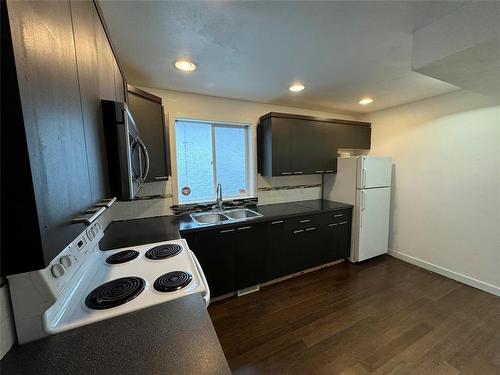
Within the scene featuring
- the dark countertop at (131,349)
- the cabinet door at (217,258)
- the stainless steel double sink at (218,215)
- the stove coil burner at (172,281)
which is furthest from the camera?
the stainless steel double sink at (218,215)

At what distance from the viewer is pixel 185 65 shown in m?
1.74

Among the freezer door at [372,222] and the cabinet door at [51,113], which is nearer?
the cabinet door at [51,113]

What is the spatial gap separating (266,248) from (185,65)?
6.51 ft

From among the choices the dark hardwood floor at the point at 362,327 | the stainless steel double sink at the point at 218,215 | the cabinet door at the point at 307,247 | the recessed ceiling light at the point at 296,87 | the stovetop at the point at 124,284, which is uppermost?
the recessed ceiling light at the point at 296,87

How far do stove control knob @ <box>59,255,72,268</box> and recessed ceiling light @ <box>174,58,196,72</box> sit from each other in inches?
62.2

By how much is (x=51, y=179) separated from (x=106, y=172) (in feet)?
1.56

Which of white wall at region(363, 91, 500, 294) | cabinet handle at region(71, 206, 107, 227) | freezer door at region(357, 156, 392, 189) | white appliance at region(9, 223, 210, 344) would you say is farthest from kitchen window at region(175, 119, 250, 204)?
white wall at region(363, 91, 500, 294)

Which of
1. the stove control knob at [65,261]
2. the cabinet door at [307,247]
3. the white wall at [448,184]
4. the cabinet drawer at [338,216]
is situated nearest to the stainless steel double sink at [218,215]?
the cabinet door at [307,247]

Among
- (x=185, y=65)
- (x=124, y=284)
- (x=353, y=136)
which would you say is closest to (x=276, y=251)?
(x=124, y=284)

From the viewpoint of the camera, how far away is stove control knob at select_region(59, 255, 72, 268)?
744 mm

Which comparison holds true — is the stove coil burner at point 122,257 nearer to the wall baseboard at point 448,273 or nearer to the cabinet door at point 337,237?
the cabinet door at point 337,237

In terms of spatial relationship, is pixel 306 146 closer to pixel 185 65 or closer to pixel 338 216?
pixel 338 216

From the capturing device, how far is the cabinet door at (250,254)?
85.0 inches

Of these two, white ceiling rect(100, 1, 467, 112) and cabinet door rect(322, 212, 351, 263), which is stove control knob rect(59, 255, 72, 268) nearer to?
white ceiling rect(100, 1, 467, 112)
